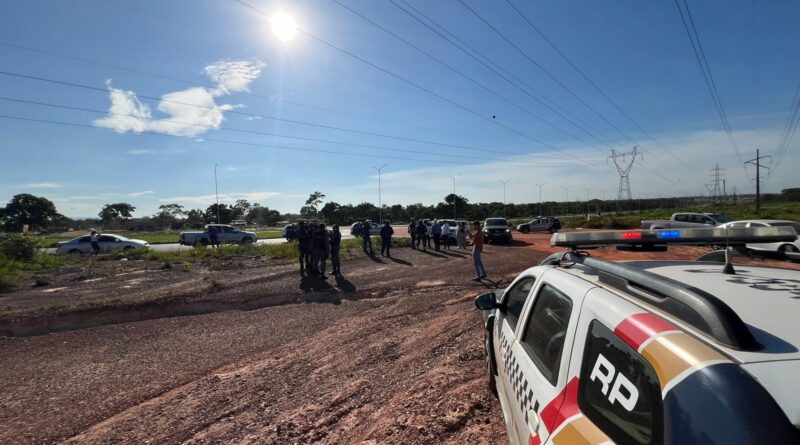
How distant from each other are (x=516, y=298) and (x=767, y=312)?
1966 mm

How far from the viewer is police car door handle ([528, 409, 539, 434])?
2071mm

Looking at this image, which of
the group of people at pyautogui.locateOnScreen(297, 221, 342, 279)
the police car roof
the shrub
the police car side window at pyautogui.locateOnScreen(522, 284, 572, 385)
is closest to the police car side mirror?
the police car side window at pyautogui.locateOnScreen(522, 284, 572, 385)

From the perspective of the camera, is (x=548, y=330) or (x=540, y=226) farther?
(x=540, y=226)

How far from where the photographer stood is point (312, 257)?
13.7 metres

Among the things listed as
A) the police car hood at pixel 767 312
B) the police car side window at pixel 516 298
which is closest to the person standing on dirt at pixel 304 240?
the police car side window at pixel 516 298

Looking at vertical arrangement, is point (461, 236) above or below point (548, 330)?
below

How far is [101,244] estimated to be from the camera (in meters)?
25.9

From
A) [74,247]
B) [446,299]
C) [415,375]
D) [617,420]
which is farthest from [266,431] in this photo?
[74,247]

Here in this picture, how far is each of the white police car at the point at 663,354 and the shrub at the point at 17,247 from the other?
2461 cm

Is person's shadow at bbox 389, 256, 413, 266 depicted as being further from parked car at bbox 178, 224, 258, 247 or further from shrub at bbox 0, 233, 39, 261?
parked car at bbox 178, 224, 258, 247

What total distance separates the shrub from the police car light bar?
24.5 metres

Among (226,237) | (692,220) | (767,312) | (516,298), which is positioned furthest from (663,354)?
(226,237)

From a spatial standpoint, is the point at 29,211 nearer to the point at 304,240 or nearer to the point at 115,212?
the point at 115,212

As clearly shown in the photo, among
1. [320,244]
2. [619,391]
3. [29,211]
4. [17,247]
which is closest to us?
[619,391]
